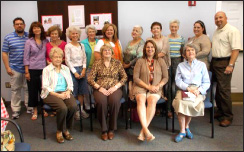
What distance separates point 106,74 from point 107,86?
6.3 inches

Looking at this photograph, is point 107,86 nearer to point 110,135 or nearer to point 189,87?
point 110,135

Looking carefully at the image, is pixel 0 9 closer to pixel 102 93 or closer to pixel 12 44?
pixel 12 44

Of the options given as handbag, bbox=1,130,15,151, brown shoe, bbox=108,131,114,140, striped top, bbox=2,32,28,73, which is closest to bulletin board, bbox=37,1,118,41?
striped top, bbox=2,32,28,73

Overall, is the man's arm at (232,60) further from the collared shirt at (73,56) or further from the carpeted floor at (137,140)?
the collared shirt at (73,56)

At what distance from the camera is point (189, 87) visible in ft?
9.80

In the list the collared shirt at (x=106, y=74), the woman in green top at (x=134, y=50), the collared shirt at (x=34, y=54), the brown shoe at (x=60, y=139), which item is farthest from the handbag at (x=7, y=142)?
the woman in green top at (x=134, y=50)

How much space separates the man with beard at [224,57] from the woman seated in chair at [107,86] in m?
1.35

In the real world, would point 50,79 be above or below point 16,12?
below

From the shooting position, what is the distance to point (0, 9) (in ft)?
13.3

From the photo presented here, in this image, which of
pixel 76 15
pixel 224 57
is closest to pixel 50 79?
pixel 76 15

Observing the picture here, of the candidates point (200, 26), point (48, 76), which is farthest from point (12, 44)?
point (200, 26)

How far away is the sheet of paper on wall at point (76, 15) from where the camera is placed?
3.97 meters

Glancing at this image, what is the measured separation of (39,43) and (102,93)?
4.25 feet

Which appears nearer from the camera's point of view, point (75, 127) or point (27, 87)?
point (75, 127)
